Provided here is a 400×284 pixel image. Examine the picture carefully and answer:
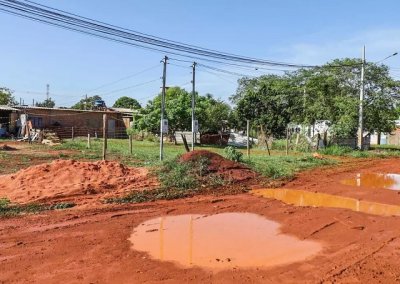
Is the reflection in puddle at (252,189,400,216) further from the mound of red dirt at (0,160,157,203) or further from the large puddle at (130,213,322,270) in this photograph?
the mound of red dirt at (0,160,157,203)

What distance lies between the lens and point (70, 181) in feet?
42.8

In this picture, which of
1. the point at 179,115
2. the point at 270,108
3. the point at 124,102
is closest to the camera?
the point at 179,115

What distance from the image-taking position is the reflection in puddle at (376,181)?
14430 mm

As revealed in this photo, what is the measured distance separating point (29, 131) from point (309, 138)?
2185 centimetres

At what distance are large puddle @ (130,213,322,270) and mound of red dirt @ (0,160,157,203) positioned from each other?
394cm

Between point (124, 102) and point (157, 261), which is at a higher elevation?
point (124, 102)

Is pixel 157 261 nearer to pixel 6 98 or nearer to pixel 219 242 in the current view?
pixel 219 242

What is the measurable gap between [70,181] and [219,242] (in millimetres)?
7139

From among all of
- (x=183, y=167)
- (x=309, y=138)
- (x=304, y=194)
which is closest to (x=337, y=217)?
(x=304, y=194)

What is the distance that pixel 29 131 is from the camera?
111 ft

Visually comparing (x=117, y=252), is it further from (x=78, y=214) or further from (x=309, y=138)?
(x=309, y=138)

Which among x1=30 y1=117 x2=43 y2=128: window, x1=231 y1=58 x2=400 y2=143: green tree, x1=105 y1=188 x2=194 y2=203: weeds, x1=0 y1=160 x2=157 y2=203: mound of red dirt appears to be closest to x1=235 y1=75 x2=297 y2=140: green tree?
x1=231 y1=58 x2=400 y2=143: green tree

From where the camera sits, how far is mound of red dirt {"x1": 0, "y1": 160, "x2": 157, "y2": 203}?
470 inches

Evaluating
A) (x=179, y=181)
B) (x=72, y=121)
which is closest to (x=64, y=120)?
(x=72, y=121)
